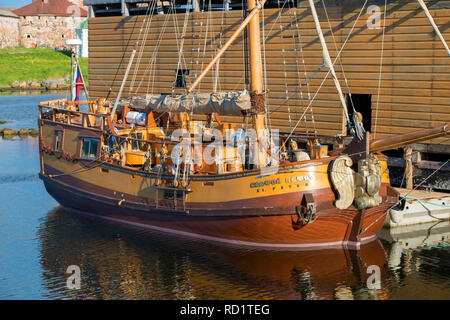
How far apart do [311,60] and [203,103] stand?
22.5 feet

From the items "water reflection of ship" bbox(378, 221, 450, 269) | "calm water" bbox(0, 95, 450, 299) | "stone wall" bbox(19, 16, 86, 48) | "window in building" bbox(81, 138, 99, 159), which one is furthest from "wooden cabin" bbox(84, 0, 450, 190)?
"stone wall" bbox(19, 16, 86, 48)

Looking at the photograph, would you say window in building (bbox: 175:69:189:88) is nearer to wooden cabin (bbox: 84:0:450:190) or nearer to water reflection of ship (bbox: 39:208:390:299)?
wooden cabin (bbox: 84:0:450:190)

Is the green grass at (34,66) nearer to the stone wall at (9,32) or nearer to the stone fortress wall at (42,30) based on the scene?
the stone wall at (9,32)

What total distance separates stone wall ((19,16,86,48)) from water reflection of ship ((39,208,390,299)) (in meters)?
95.3

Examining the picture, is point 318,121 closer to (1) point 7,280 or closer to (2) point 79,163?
(2) point 79,163

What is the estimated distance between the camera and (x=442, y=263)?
64.5 feet

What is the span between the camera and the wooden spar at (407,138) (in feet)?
60.4

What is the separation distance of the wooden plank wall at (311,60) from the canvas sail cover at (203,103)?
10.4ft

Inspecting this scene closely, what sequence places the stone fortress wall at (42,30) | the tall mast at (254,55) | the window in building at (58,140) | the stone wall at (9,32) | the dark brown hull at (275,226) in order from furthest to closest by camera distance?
the stone fortress wall at (42,30), the stone wall at (9,32), the window in building at (58,140), the tall mast at (254,55), the dark brown hull at (275,226)

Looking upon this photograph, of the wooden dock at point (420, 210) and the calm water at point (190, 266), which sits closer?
the calm water at point (190, 266)

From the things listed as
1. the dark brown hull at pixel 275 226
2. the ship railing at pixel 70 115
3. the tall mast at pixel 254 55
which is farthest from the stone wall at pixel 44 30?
the tall mast at pixel 254 55

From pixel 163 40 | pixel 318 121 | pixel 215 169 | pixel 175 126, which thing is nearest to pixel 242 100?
pixel 215 169

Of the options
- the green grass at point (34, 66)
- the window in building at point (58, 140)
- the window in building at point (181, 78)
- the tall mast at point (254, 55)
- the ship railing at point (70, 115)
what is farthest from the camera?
the green grass at point (34, 66)
